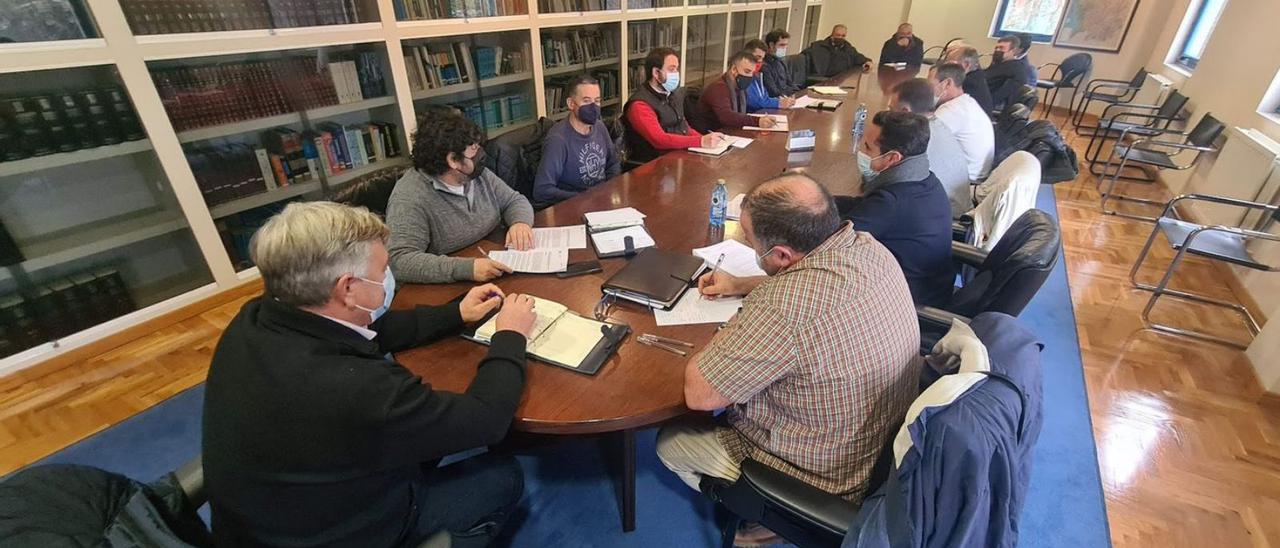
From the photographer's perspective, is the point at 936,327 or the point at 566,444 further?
the point at 566,444

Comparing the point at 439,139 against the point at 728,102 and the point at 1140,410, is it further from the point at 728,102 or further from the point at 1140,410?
the point at 1140,410

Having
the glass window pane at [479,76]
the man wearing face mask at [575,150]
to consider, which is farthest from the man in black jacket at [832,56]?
the man wearing face mask at [575,150]

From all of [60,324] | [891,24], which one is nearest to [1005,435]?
[60,324]

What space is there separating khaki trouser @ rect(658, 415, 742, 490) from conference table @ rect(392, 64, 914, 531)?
0.14m

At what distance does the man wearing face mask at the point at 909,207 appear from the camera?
192cm

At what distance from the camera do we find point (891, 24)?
8.95 m

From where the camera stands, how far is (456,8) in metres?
3.42

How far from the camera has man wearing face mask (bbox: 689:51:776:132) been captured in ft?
12.4

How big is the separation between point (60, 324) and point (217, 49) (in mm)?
1495

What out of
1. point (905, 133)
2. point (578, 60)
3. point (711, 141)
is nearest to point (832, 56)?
point (578, 60)

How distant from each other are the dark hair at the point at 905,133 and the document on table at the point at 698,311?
1.00 meters

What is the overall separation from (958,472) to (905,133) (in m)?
1.49

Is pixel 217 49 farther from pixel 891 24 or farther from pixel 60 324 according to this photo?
pixel 891 24

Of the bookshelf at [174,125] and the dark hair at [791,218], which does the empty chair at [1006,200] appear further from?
the bookshelf at [174,125]
